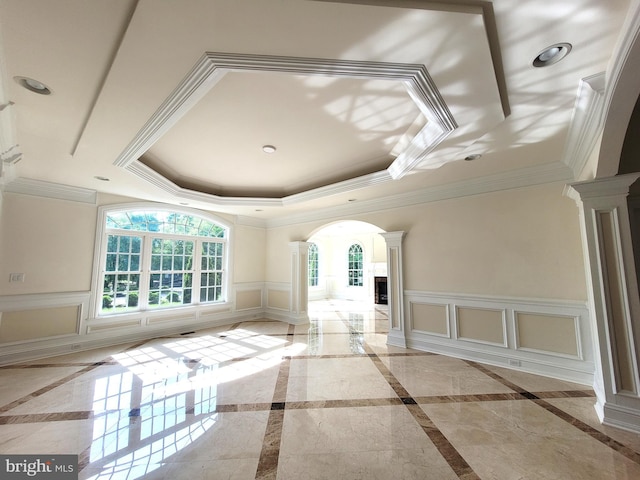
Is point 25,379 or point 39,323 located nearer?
point 25,379

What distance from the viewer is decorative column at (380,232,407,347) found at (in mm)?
4202

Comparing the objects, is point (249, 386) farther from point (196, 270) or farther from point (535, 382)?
point (196, 270)

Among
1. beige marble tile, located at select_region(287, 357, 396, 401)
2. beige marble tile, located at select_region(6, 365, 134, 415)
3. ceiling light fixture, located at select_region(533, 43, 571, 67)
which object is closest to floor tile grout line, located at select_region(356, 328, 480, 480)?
beige marble tile, located at select_region(287, 357, 396, 401)

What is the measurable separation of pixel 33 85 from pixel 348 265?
886 cm

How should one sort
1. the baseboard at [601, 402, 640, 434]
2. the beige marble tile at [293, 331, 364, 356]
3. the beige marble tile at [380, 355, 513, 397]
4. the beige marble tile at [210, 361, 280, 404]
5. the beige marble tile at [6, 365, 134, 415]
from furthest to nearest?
the beige marble tile at [293, 331, 364, 356], the beige marble tile at [380, 355, 513, 397], the beige marble tile at [210, 361, 280, 404], the beige marble tile at [6, 365, 134, 415], the baseboard at [601, 402, 640, 434]

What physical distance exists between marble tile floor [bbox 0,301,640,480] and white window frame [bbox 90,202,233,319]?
1.02 m

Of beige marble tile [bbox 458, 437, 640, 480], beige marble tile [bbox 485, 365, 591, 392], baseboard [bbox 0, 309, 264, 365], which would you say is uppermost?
baseboard [bbox 0, 309, 264, 365]

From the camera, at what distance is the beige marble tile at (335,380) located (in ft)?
8.77

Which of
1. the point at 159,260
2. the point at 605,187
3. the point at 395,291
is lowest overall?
the point at 395,291

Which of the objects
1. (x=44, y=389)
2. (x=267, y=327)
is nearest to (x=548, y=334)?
(x=267, y=327)

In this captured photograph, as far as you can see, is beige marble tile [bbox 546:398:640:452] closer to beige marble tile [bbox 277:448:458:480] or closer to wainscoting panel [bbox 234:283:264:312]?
beige marble tile [bbox 277:448:458:480]

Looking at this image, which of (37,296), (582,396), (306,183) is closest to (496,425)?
(582,396)

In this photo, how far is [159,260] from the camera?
5.02 metres

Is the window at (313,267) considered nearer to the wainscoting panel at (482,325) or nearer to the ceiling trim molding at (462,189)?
the ceiling trim molding at (462,189)
